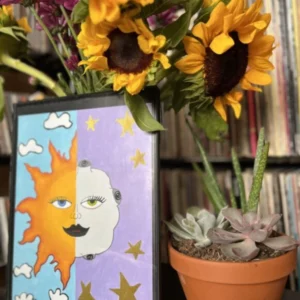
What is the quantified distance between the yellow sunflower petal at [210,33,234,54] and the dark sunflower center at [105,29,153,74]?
83 mm

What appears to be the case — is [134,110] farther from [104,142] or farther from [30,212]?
[30,212]

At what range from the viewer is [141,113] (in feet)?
1.90

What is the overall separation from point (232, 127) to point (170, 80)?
0.19 m

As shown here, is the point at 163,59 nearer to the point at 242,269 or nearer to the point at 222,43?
the point at 222,43

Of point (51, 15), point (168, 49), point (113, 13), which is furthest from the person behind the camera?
point (51, 15)

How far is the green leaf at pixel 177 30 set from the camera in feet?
1.83

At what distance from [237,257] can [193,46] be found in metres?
0.28

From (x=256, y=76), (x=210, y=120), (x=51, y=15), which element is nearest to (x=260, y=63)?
(x=256, y=76)

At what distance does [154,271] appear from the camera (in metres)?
0.56

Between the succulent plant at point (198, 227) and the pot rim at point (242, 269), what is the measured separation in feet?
0.12

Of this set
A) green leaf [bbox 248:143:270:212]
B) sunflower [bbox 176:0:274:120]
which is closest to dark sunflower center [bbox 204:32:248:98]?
sunflower [bbox 176:0:274:120]

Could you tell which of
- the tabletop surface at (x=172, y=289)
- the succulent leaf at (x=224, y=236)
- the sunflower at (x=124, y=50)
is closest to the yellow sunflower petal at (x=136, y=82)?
the sunflower at (x=124, y=50)

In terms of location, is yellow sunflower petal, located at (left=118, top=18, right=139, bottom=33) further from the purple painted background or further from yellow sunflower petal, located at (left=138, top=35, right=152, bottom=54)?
the purple painted background

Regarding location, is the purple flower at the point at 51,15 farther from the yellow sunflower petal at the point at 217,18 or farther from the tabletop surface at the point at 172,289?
the tabletop surface at the point at 172,289
